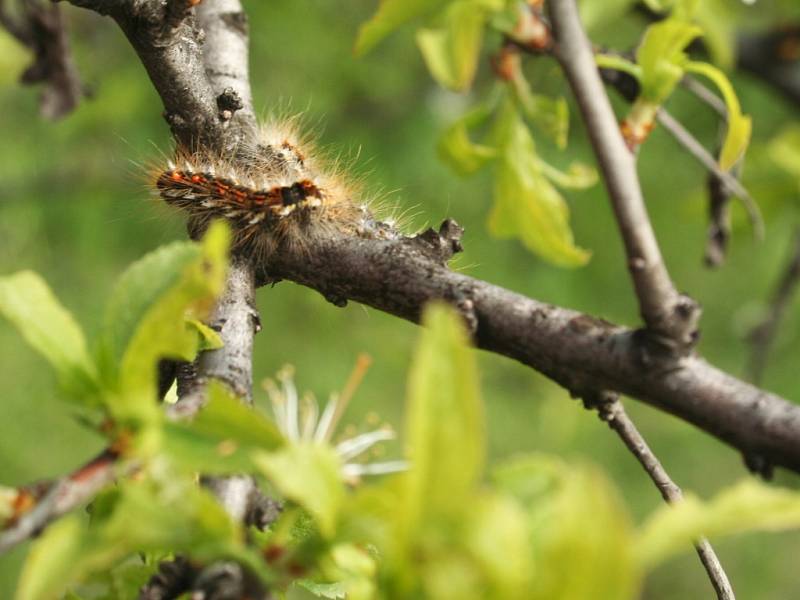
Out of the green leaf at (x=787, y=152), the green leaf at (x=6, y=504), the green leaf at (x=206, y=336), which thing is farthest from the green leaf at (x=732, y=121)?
the green leaf at (x=787, y=152)

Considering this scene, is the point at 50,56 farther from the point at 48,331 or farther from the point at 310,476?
the point at 310,476

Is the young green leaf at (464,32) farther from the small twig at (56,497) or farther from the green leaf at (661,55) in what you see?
the small twig at (56,497)

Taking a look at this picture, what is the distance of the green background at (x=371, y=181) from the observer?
3.94 metres

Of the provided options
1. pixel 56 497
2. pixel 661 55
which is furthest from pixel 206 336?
pixel 661 55

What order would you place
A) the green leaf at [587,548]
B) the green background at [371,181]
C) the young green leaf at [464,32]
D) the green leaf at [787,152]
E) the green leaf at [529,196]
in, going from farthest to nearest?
the green background at [371,181]
the green leaf at [787,152]
the green leaf at [529,196]
the young green leaf at [464,32]
the green leaf at [587,548]

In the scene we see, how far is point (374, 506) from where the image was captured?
0.64 metres

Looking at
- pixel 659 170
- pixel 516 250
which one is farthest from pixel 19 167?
pixel 659 170

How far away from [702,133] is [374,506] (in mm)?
3889

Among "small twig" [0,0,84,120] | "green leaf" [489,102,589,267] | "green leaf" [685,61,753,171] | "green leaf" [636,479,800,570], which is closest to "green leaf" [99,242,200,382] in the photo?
"green leaf" [636,479,800,570]

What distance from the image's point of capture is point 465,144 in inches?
60.7

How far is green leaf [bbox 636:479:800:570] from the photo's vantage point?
588 millimetres

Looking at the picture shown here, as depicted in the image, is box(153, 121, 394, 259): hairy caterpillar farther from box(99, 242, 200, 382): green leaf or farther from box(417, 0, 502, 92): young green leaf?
box(99, 242, 200, 382): green leaf

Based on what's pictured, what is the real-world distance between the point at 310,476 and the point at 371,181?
3.14 metres

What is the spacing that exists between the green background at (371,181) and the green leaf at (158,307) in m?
3.08
